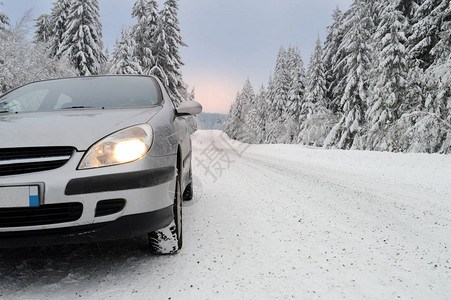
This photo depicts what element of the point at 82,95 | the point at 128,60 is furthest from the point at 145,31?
the point at 82,95

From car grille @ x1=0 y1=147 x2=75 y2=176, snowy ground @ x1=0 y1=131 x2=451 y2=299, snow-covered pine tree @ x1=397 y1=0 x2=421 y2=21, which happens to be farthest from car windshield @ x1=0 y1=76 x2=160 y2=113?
snow-covered pine tree @ x1=397 y1=0 x2=421 y2=21

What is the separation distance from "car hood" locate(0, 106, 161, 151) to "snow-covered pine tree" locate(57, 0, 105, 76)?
2268cm

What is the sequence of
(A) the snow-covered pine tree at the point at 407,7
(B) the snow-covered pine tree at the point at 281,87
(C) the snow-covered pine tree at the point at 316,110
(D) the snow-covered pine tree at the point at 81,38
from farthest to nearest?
(B) the snow-covered pine tree at the point at 281,87 < (C) the snow-covered pine tree at the point at 316,110 < (D) the snow-covered pine tree at the point at 81,38 < (A) the snow-covered pine tree at the point at 407,7

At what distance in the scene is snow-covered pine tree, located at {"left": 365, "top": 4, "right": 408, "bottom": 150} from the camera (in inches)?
711

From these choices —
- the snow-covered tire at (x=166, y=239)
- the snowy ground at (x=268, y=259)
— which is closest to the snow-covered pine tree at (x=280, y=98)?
the snowy ground at (x=268, y=259)

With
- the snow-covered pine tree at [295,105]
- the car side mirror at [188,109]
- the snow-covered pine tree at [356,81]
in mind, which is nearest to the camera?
the car side mirror at [188,109]

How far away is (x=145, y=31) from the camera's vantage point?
2405 cm

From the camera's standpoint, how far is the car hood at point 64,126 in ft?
6.16

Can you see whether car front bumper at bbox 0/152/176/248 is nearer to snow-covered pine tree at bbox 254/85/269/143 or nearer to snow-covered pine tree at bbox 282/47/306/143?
snow-covered pine tree at bbox 282/47/306/143

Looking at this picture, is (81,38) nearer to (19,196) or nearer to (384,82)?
(384,82)

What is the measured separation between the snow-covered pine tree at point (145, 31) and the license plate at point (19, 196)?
23.5 metres

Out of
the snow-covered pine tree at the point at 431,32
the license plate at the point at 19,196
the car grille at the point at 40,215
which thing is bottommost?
the car grille at the point at 40,215

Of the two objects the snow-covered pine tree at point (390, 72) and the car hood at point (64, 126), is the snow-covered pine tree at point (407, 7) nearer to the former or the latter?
the snow-covered pine tree at point (390, 72)

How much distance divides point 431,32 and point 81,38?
2423 cm
